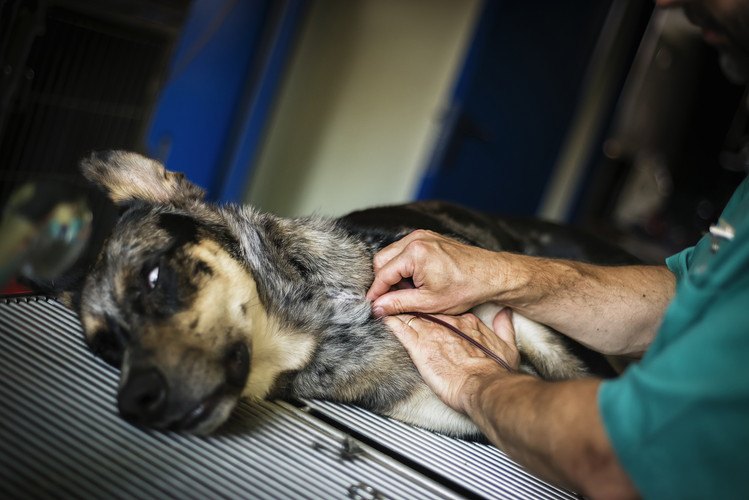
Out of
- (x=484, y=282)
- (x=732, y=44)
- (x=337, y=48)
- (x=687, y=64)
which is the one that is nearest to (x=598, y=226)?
(x=687, y=64)

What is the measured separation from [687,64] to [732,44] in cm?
504

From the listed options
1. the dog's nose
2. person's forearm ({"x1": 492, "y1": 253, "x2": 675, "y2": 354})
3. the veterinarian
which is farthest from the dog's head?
person's forearm ({"x1": 492, "y1": 253, "x2": 675, "y2": 354})

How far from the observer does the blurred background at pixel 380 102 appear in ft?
8.57

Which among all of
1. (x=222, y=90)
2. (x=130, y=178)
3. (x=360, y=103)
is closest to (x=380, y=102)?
(x=360, y=103)

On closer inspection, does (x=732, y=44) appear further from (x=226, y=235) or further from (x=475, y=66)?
(x=475, y=66)

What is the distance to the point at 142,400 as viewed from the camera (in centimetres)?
131

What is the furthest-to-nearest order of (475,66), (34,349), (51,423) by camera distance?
(475,66), (34,349), (51,423)

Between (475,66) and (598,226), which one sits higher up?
(475,66)

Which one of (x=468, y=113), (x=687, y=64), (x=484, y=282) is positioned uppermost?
(x=687, y=64)

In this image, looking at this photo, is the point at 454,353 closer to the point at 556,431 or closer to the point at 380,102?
the point at 556,431

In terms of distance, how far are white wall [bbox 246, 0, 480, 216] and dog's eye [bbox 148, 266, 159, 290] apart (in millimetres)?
3079

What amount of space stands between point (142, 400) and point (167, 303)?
32 centimetres

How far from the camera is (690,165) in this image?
6.64 metres

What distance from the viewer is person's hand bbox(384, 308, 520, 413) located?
64.4 inches
